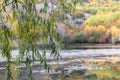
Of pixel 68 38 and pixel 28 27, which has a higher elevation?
pixel 28 27

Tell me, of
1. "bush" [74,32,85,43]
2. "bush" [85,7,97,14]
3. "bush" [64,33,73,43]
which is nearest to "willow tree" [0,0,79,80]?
"bush" [64,33,73,43]

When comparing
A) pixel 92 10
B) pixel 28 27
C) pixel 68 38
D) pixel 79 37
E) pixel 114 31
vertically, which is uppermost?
pixel 28 27

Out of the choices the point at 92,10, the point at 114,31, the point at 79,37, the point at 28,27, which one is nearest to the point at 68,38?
the point at 79,37

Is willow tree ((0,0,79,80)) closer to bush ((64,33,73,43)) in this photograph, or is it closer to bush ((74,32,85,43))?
bush ((64,33,73,43))

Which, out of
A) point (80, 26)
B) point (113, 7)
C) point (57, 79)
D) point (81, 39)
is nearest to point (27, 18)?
point (57, 79)

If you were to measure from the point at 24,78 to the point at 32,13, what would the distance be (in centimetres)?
1812

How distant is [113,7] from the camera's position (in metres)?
121

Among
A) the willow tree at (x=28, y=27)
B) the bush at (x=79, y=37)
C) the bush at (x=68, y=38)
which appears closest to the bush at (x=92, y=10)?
the bush at (x=79, y=37)

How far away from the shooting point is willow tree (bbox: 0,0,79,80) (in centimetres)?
497

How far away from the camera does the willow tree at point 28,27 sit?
497 cm

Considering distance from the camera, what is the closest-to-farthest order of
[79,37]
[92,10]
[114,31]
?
[79,37]
[114,31]
[92,10]

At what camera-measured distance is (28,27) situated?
5047mm

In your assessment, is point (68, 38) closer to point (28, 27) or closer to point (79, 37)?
point (79, 37)

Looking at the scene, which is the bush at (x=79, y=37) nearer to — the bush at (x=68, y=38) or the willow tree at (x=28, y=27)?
the bush at (x=68, y=38)
